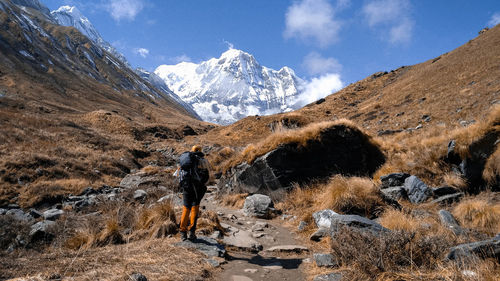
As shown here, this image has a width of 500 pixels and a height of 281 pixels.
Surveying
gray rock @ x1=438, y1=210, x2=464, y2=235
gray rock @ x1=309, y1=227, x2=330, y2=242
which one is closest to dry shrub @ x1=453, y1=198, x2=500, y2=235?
gray rock @ x1=438, y1=210, x2=464, y2=235

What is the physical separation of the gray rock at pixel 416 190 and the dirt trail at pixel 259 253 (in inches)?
138

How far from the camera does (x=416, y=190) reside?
709 centimetres

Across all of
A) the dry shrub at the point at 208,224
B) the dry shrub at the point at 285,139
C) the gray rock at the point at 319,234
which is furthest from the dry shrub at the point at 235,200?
the gray rock at the point at 319,234

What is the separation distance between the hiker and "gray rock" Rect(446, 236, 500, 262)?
4.30m

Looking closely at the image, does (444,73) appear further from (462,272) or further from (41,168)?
(41,168)

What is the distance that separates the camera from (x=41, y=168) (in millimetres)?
14766

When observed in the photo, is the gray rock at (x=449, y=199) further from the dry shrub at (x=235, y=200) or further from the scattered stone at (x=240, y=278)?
the dry shrub at (x=235, y=200)

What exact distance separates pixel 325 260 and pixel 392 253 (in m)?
1.13

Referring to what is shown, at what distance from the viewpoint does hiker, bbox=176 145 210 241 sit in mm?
5465

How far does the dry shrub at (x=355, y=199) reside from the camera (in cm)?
646

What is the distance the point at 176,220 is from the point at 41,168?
43.3 ft

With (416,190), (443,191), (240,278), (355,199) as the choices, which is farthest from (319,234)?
(443,191)

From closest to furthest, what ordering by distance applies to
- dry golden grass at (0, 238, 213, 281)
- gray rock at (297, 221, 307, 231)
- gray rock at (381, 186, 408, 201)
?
dry golden grass at (0, 238, 213, 281), gray rock at (297, 221, 307, 231), gray rock at (381, 186, 408, 201)

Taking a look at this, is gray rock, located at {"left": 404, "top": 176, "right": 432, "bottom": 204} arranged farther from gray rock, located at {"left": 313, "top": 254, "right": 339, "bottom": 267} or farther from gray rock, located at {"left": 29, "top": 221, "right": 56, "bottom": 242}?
gray rock, located at {"left": 29, "top": 221, "right": 56, "bottom": 242}
